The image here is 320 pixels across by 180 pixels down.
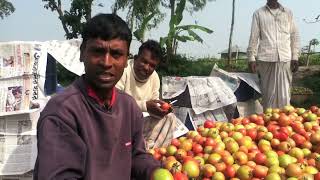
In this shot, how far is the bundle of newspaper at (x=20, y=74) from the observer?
3.45m

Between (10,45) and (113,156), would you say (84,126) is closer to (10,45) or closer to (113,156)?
(113,156)

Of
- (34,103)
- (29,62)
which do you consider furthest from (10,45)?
(34,103)

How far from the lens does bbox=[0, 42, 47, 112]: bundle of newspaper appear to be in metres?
3.45

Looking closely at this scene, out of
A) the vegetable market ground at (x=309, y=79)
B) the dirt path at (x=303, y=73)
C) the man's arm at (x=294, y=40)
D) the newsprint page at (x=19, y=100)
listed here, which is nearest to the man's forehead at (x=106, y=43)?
the newsprint page at (x=19, y=100)

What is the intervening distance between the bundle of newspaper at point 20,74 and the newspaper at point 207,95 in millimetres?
1925

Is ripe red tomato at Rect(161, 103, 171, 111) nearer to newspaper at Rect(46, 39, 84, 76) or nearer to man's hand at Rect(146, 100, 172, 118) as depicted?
man's hand at Rect(146, 100, 172, 118)

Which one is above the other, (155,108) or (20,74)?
(20,74)

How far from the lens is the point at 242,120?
398 cm

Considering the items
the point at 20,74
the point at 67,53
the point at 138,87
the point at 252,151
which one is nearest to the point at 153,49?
the point at 138,87

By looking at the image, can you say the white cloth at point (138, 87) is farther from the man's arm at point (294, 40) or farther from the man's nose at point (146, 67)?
the man's arm at point (294, 40)

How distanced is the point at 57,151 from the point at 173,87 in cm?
351

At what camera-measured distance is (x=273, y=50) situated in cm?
582

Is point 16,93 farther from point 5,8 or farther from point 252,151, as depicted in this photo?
point 5,8

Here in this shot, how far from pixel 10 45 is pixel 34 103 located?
49 centimetres
